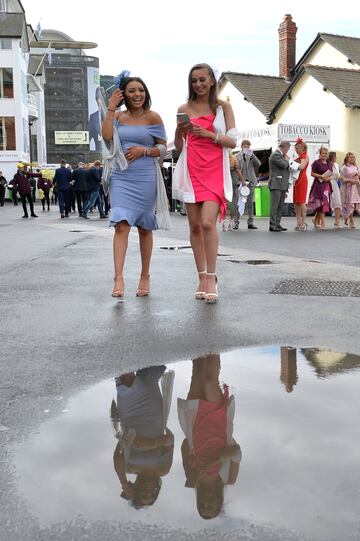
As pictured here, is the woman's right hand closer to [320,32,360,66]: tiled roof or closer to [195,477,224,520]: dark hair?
[195,477,224,520]: dark hair

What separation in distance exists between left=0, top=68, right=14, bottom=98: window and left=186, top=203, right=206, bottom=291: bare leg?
178 ft

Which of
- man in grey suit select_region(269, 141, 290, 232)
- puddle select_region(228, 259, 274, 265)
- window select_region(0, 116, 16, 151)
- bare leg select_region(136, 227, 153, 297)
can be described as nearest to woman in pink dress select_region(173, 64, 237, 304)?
bare leg select_region(136, 227, 153, 297)

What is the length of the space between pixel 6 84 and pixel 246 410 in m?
58.3

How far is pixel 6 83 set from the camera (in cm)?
5731

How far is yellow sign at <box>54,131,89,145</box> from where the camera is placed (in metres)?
124

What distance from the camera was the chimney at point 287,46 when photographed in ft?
118

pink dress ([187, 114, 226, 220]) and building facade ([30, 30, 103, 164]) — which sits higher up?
building facade ([30, 30, 103, 164])

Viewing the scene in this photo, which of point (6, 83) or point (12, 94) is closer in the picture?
point (12, 94)

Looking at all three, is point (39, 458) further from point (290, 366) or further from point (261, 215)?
point (261, 215)

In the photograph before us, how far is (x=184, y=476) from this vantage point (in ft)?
7.73

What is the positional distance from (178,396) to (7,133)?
56011 millimetres

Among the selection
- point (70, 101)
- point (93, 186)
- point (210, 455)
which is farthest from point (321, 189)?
point (70, 101)

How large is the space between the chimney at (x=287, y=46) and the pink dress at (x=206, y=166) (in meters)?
32.1

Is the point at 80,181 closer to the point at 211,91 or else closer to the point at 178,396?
the point at 211,91
